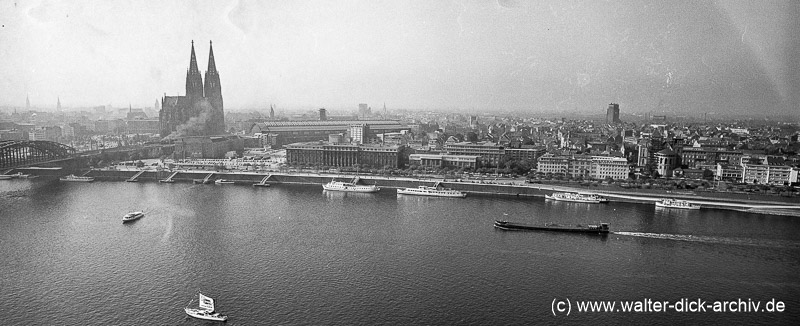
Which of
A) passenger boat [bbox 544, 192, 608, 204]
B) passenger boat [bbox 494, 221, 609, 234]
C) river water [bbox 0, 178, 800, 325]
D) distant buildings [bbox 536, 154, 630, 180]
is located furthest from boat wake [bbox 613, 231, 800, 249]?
distant buildings [bbox 536, 154, 630, 180]

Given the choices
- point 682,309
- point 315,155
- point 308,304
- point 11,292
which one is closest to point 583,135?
point 315,155

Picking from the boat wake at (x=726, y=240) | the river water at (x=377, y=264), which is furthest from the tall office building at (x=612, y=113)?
the boat wake at (x=726, y=240)

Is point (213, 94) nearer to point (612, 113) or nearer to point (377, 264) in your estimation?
point (612, 113)

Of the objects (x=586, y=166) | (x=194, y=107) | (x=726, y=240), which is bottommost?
(x=726, y=240)

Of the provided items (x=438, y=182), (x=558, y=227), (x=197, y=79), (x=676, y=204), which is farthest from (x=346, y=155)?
(x=676, y=204)

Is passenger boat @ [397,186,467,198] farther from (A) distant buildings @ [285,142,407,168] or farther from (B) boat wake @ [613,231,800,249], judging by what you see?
(B) boat wake @ [613,231,800,249]

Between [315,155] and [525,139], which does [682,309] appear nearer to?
[315,155]

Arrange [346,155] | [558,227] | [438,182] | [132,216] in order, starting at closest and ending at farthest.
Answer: [558,227] < [132,216] < [438,182] < [346,155]
